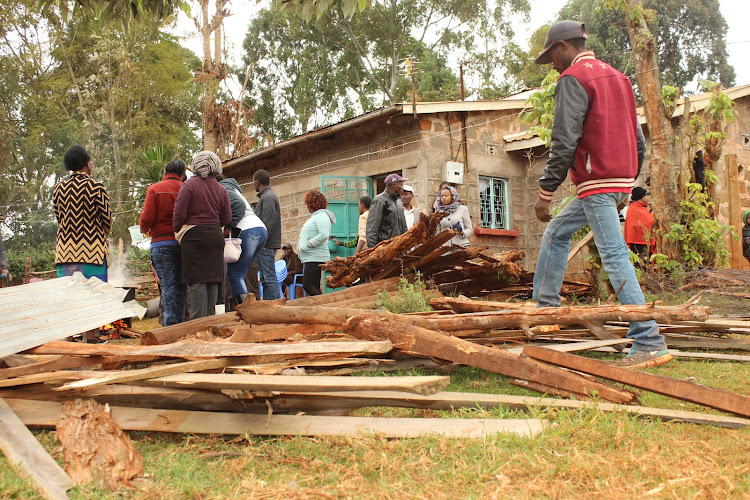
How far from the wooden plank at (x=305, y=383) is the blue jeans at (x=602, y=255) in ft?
6.08

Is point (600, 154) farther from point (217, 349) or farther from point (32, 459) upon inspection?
point (32, 459)

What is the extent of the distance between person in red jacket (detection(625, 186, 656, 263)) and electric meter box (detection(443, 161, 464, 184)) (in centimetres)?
379

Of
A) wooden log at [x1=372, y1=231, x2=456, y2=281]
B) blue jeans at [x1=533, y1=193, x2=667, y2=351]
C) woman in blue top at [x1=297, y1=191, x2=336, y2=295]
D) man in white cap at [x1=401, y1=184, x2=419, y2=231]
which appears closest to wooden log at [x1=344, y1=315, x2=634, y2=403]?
blue jeans at [x1=533, y1=193, x2=667, y2=351]

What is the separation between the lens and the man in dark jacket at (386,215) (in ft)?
22.7

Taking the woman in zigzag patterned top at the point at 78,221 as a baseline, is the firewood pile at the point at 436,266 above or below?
below

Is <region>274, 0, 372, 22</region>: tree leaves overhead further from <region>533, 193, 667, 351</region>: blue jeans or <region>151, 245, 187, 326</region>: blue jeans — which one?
<region>151, 245, 187, 326</region>: blue jeans

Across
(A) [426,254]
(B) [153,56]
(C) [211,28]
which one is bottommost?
(A) [426,254]

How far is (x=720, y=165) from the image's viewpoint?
10414 mm

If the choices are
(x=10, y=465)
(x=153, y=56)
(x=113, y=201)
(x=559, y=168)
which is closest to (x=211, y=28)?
(x=113, y=201)

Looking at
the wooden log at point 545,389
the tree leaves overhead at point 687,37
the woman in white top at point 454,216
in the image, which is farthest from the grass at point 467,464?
the tree leaves overhead at point 687,37

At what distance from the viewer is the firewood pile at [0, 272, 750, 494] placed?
7.68 ft

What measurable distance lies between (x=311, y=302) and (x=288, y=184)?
9.76 metres

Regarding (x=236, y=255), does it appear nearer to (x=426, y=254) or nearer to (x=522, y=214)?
(x=426, y=254)

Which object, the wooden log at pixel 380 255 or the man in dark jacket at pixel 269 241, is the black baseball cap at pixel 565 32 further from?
the man in dark jacket at pixel 269 241
